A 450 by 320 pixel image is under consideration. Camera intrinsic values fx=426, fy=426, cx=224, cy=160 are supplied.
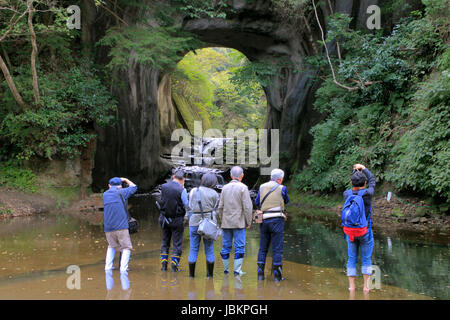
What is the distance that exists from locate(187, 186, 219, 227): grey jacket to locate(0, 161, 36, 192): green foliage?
1162 cm

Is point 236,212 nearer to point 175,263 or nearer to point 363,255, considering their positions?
point 175,263

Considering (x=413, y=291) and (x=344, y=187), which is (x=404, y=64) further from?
(x=413, y=291)

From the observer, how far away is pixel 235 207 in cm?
652

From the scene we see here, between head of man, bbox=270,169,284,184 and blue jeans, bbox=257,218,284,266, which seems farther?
head of man, bbox=270,169,284,184

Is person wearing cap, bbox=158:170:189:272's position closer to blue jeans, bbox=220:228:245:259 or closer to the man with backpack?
blue jeans, bbox=220:228:245:259

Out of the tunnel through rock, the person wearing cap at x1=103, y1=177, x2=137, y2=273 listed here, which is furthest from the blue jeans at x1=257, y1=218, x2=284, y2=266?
the tunnel through rock

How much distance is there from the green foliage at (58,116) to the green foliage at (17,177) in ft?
1.94

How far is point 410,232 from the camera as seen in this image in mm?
10461

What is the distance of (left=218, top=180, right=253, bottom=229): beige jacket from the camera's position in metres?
6.50

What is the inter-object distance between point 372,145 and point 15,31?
42.0 ft

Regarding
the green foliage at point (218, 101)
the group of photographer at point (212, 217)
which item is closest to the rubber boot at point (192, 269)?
the group of photographer at point (212, 217)

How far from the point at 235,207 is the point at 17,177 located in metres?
12.6

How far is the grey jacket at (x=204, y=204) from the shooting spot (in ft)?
21.4

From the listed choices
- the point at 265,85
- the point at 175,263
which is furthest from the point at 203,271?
the point at 265,85
